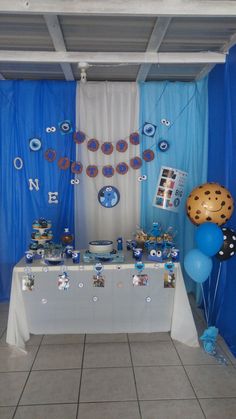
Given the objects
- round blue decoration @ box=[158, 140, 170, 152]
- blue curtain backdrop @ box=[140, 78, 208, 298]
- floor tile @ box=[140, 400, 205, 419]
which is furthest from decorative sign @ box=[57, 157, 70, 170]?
floor tile @ box=[140, 400, 205, 419]

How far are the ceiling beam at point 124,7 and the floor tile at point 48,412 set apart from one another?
7.75ft

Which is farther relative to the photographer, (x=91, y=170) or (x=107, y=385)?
→ (x=91, y=170)

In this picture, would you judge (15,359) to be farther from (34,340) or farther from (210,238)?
(210,238)

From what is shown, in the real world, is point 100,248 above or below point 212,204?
below

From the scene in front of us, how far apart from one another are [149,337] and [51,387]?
3.13 ft

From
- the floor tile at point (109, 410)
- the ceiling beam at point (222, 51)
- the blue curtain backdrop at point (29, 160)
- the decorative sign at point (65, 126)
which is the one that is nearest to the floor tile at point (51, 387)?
the floor tile at point (109, 410)

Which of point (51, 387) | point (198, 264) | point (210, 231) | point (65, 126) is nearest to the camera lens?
point (51, 387)

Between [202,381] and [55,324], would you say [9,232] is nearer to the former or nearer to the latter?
[55,324]

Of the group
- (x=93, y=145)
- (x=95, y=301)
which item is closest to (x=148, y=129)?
(x=93, y=145)

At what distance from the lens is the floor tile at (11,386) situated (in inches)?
85.8

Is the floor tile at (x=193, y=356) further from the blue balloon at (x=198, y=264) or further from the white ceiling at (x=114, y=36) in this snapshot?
the white ceiling at (x=114, y=36)

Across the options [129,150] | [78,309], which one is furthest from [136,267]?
[129,150]

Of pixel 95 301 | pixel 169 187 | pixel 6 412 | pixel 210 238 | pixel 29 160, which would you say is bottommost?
pixel 6 412

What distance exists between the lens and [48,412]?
2.07 m
